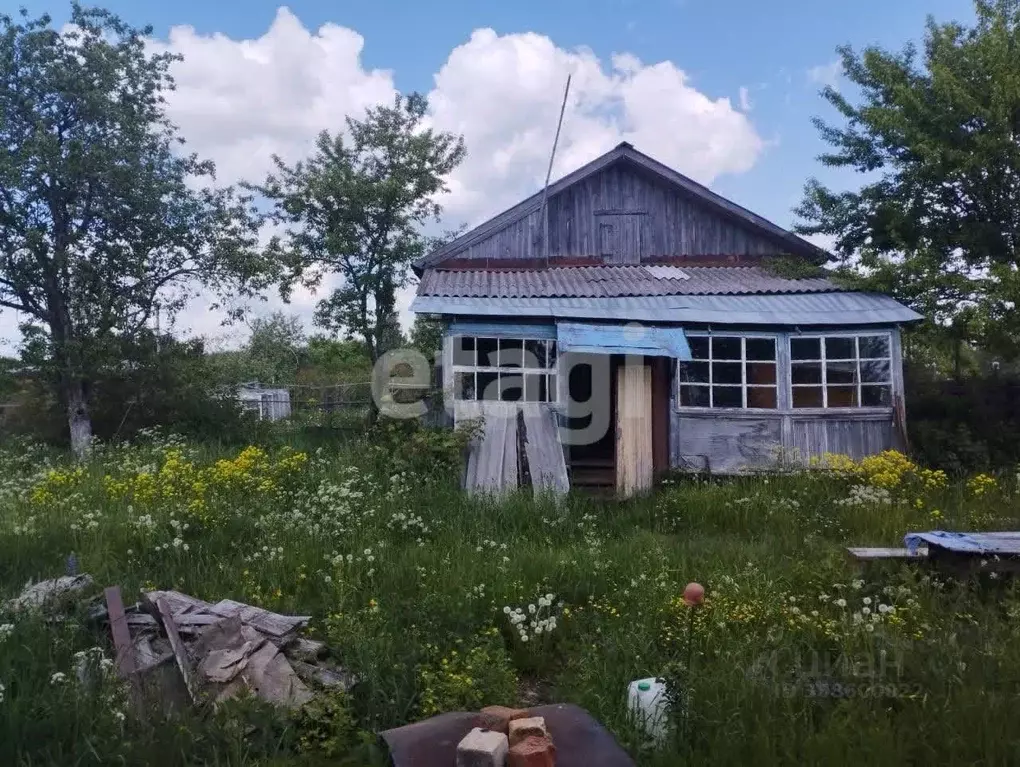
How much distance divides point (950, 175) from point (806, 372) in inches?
145

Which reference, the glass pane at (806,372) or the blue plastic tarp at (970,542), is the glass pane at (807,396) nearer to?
the glass pane at (806,372)

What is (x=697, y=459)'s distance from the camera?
10180 mm

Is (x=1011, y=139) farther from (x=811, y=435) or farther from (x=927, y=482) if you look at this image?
(x=927, y=482)

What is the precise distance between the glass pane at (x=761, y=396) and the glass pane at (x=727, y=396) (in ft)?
0.58

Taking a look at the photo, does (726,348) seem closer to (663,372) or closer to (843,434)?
(663,372)

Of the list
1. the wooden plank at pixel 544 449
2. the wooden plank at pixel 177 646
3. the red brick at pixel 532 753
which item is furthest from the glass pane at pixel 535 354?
the red brick at pixel 532 753

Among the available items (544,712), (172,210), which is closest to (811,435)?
(544,712)

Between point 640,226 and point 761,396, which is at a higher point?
point 640,226

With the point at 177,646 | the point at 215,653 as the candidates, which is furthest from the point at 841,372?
the point at 177,646

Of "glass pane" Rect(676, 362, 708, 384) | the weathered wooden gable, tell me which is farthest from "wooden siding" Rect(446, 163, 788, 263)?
"glass pane" Rect(676, 362, 708, 384)

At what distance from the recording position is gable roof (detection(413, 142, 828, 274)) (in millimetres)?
11953

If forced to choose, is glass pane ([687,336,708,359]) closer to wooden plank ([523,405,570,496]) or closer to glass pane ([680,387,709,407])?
glass pane ([680,387,709,407])

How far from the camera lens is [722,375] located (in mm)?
10430

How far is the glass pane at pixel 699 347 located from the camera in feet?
34.1
